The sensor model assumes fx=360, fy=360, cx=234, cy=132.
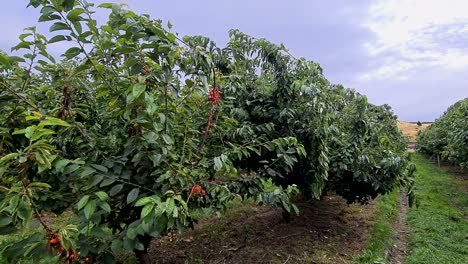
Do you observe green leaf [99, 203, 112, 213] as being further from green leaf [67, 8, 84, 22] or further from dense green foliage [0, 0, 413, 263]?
green leaf [67, 8, 84, 22]

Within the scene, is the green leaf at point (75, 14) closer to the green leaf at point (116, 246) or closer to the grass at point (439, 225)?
the green leaf at point (116, 246)

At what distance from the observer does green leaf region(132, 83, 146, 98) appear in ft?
6.22

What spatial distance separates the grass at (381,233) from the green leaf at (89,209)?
3784 mm

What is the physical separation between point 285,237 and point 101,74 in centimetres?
381

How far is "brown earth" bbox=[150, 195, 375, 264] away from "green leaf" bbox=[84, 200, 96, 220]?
282cm

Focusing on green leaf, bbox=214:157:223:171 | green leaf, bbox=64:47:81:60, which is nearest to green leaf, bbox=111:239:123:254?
green leaf, bbox=214:157:223:171

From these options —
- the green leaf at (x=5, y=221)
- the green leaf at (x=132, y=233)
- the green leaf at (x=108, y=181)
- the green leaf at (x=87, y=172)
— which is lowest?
the green leaf at (x=132, y=233)

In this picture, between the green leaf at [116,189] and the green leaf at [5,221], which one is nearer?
the green leaf at [5,221]

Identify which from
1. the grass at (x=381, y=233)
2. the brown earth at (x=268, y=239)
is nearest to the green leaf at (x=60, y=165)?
the brown earth at (x=268, y=239)

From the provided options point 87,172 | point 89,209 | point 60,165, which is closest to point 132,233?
point 89,209

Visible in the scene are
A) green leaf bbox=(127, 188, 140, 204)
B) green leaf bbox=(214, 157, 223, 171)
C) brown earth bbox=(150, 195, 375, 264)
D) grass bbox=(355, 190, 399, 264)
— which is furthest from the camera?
grass bbox=(355, 190, 399, 264)

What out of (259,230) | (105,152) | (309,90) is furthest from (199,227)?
(105,152)

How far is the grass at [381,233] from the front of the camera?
4738 millimetres

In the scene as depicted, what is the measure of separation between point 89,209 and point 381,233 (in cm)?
517
